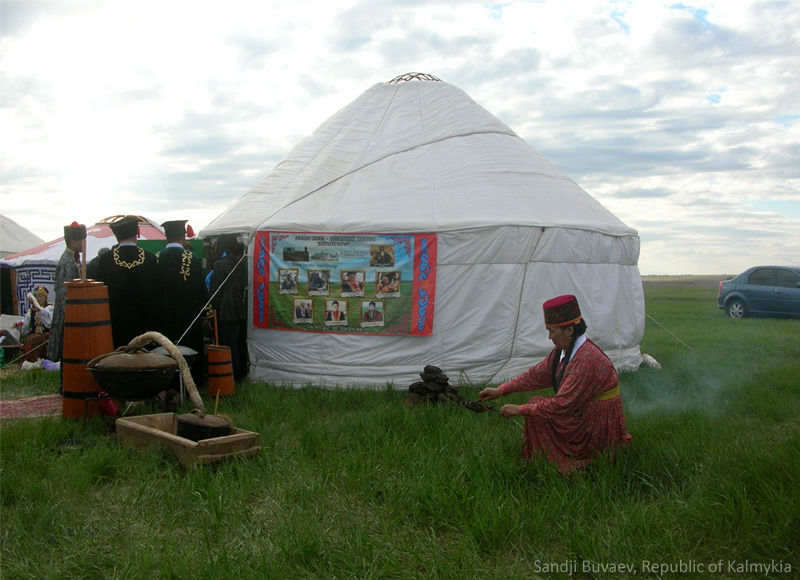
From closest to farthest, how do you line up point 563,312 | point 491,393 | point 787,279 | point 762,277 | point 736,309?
point 563,312 < point 491,393 < point 787,279 < point 762,277 < point 736,309

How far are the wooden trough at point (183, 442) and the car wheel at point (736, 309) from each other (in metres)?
12.8

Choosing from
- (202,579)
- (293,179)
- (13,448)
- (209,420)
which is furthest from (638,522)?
(293,179)

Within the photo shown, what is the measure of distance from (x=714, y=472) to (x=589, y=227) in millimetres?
3688

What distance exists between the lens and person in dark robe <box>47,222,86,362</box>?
20.6ft

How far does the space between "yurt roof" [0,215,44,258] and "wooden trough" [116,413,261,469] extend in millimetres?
16405

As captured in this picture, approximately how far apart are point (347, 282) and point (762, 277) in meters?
11.0

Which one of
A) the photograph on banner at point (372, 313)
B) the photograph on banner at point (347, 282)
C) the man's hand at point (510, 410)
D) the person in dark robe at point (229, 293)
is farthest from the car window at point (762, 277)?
the man's hand at point (510, 410)

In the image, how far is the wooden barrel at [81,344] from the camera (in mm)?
4629

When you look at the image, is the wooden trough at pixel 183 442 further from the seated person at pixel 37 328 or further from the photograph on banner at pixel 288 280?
the seated person at pixel 37 328

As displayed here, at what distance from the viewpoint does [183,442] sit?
12.0 feet

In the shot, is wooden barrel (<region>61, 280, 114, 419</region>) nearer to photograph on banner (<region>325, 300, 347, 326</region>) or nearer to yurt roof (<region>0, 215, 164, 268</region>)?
photograph on banner (<region>325, 300, 347, 326</region>)

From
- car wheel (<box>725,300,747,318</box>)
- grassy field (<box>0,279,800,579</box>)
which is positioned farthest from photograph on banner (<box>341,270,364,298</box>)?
car wheel (<box>725,300,747,318</box>)

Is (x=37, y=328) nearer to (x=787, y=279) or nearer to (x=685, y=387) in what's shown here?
(x=685, y=387)

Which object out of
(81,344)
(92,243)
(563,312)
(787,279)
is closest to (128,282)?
(81,344)
